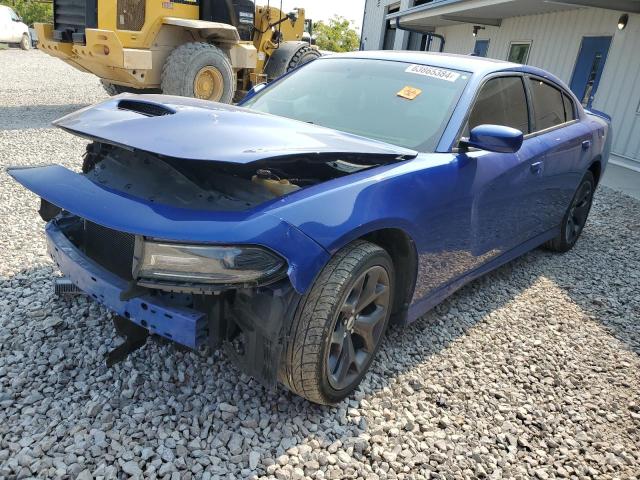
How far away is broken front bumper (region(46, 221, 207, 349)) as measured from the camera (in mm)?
1855

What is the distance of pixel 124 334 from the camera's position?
2189 millimetres

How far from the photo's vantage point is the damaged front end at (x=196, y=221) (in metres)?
1.78

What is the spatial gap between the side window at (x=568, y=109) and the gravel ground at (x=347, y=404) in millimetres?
1626

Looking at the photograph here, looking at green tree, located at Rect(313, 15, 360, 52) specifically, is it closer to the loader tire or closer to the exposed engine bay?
the loader tire

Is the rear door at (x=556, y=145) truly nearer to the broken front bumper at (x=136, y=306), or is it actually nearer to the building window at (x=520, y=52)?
the broken front bumper at (x=136, y=306)

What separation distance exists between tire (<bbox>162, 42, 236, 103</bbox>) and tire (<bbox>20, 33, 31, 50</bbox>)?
22.2 m

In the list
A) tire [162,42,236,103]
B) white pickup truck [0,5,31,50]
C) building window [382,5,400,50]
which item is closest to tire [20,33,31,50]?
white pickup truck [0,5,31,50]

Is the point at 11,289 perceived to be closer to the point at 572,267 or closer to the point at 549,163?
the point at 549,163

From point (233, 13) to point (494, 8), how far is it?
6110 mm

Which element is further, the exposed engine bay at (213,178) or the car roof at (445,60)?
the car roof at (445,60)

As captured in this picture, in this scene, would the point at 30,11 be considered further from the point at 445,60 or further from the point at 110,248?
the point at 110,248

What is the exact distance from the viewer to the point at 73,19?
8250mm

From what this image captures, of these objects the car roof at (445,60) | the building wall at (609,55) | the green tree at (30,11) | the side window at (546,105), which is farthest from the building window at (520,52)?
the green tree at (30,11)

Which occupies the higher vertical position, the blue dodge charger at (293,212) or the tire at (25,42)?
the blue dodge charger at (293,212)
